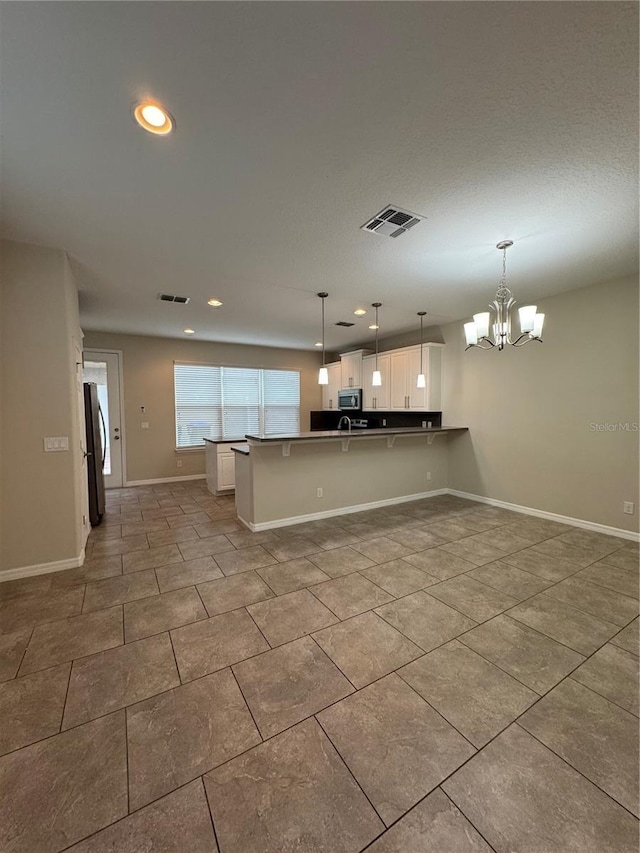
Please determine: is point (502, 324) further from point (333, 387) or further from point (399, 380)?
point (333, 387)

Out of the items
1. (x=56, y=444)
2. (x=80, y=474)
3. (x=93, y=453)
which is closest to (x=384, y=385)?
(x=93, y=453)

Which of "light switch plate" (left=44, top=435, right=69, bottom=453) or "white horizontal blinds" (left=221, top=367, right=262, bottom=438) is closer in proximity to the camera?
"light switch plate" (left=44, top=435, right=69, bottom=453)

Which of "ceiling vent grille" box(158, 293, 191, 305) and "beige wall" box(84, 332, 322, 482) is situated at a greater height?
"ceiling vent grille" box(158, 293, 191, 305)

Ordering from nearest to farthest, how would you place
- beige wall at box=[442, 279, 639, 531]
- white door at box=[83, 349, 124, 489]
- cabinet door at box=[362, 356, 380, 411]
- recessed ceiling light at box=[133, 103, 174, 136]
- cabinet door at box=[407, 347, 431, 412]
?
recessed ceiling light at box=[133, 103, 174, 136]
beige wall at box=[442, 279, 639, 531]
cabinet door at box=[407, 347, 431, 412]
white door at box=[83, 349, 124, 489]
cabinet door at box=[362, 356, 380, 411]

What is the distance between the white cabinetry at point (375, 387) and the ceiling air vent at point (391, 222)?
3558 mm

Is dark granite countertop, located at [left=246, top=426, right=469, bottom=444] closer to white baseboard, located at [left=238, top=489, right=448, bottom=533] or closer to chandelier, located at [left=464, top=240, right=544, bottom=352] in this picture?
white baseboard, located at [left=238, top=489, right=448, bottom=533]

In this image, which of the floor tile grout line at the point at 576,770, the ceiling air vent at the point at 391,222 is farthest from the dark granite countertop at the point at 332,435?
the floor tile grout line at the point at 576,770

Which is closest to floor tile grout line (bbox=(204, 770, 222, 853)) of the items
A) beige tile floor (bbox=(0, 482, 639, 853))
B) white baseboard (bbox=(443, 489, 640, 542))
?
beige tile floor (bbox=(0, 482, 639, 853))

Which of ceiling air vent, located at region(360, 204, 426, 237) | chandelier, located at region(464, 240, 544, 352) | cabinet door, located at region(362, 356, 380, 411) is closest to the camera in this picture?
ceiling air vent, located at region(360, 204, 426, 237)

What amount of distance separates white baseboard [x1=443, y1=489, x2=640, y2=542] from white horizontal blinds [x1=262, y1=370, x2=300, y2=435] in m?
4.14

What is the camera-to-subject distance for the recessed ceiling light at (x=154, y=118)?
1509 mm

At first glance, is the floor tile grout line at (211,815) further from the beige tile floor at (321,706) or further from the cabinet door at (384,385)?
the cabinet door at (384,385)

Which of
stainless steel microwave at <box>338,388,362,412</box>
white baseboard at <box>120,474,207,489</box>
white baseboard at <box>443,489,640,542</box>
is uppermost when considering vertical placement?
stainless steel microwave at <box>338,388,362,412</box>

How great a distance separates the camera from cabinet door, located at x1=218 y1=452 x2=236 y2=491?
5.61 meters
